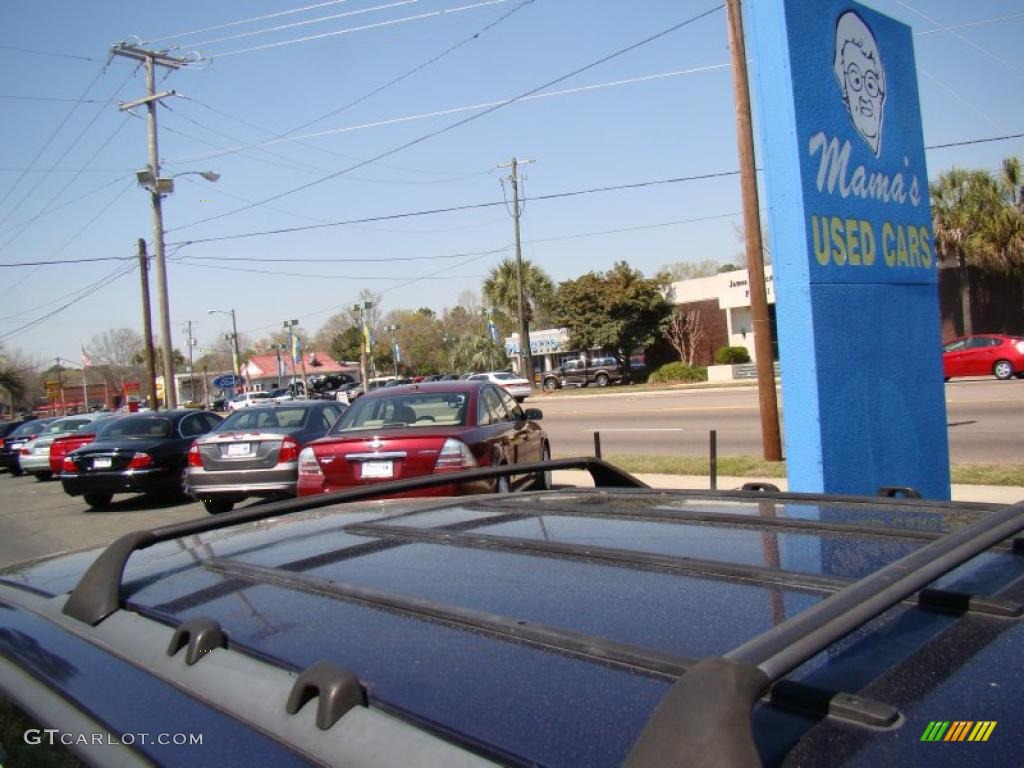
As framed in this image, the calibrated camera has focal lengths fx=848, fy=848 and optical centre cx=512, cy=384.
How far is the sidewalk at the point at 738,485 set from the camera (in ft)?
28.8

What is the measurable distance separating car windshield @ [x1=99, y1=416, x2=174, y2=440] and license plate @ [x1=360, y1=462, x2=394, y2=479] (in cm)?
747

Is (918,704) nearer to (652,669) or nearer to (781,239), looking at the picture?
(652,669)

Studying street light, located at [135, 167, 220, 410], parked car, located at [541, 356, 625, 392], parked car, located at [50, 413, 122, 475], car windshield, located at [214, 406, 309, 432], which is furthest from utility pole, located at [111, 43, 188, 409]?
parked car, located at [541, 356, 625, 392]

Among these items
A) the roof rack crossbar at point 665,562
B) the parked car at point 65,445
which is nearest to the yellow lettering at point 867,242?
the roof rack crossbar at point 665,562

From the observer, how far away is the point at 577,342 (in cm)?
4812

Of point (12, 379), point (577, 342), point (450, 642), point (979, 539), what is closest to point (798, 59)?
point (979, 539)

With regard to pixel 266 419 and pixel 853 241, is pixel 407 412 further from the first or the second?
pixel 853 241

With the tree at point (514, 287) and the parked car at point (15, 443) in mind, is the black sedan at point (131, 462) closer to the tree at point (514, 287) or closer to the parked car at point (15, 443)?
the parked car at point (15, 443)

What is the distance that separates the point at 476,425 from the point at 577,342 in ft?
130

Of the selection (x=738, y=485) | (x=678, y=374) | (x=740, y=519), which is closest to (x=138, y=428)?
(x=738, y=485)

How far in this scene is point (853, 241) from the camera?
6.71 meters

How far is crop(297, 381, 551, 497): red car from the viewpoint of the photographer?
26.8 ft

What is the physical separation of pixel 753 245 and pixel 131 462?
10.2m

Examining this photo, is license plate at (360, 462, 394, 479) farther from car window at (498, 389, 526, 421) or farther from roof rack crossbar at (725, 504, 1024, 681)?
roof rack crossbar at (725, 504, 1024, 681)
